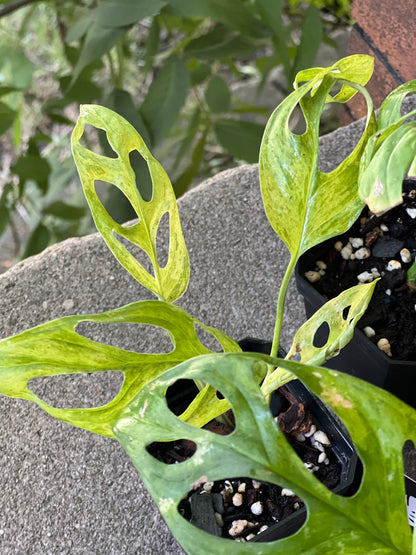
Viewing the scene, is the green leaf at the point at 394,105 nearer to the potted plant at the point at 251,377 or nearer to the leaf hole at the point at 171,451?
the potted plant at the point at 251,377

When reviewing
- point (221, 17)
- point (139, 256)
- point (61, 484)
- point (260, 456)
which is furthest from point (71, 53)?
point (260, 456)

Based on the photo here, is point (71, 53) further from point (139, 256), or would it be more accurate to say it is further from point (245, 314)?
point (245, 314)

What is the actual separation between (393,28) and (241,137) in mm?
333

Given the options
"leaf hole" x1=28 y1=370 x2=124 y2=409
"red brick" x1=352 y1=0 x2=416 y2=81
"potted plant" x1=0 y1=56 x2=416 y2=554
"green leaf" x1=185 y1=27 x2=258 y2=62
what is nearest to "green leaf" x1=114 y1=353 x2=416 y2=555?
"potted plant" x1=0 y1=56 x2=416 y2=554

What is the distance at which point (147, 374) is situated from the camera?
19.3 inches

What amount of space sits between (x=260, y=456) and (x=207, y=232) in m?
0.54

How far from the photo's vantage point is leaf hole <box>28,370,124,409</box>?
73 centimetres

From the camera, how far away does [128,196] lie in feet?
1.80

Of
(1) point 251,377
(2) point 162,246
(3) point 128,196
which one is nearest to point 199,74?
(2) point 162,246

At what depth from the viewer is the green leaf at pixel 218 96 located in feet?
4.18

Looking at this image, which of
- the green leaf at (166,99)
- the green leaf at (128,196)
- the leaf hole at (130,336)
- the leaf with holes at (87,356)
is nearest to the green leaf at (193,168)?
the green leaf at (166,99)

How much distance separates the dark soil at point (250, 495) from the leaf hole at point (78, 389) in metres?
0.20

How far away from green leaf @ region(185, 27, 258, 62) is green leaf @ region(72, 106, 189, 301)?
620mm

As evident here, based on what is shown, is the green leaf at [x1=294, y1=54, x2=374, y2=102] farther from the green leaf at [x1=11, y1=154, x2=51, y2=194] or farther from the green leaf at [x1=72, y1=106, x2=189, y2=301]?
the green leaf at [x1=11, y1=154, x2=51, y2=194]
